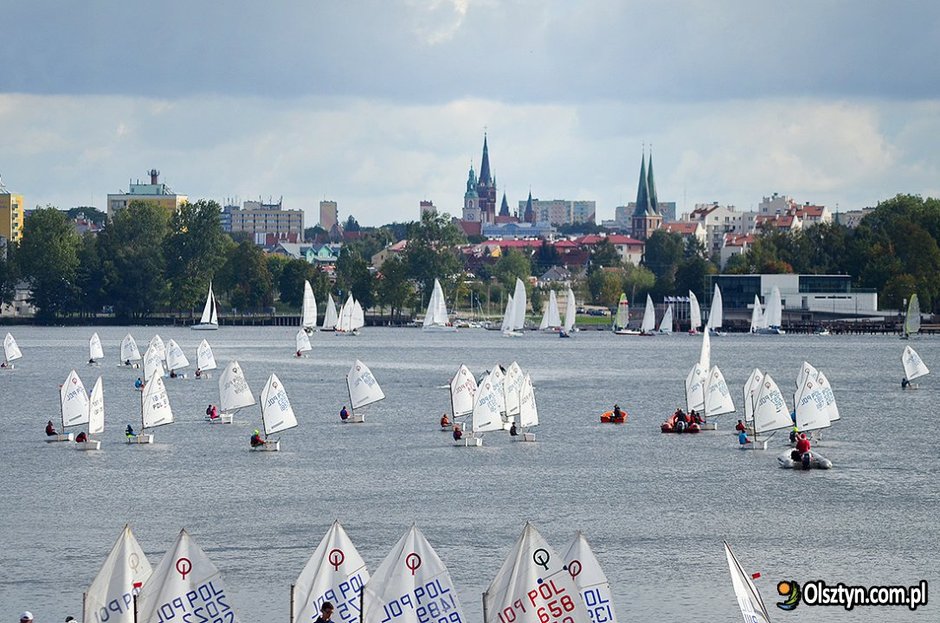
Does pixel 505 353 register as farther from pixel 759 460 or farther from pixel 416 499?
pixel 416 499

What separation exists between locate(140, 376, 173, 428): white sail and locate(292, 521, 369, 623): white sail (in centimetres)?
5008

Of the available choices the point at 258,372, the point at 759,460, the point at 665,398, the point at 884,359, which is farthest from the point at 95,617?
the point at 884,359

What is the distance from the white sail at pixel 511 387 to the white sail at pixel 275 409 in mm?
10122

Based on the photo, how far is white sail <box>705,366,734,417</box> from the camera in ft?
286

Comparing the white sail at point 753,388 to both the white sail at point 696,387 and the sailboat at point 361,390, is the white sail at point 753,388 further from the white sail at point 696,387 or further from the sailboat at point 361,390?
the sailboat at point 361,390

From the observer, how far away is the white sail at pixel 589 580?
3253cm

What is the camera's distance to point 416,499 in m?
61.6

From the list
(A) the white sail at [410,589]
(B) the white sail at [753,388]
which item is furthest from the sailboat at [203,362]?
(A) the white sail at [410,589]

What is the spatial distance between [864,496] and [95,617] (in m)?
37.7

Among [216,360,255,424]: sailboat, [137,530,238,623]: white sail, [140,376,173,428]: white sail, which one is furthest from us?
[216,360,255,424]: sailboat

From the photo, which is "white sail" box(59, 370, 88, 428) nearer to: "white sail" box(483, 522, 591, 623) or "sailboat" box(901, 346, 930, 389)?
"white sail" box(483, 522, 591, 623)

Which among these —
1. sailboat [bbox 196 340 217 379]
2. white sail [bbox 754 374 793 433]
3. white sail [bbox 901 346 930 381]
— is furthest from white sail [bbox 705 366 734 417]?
sailboat [bbox 196 340 217 379]

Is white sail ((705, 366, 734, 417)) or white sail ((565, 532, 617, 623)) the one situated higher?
white sail ((705, 366, 734, 417))

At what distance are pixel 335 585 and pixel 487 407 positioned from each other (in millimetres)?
45393
